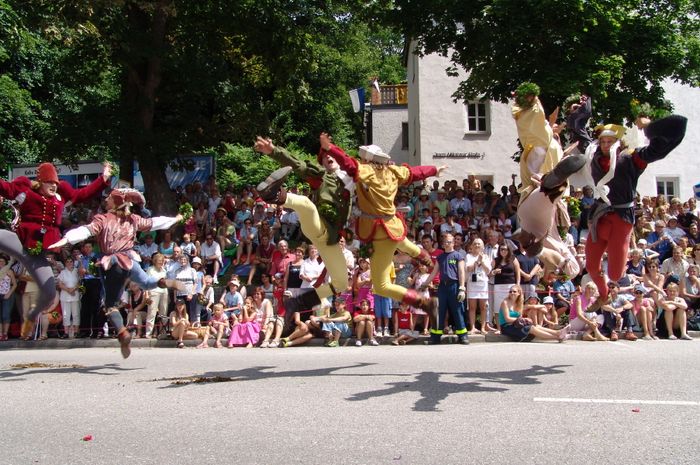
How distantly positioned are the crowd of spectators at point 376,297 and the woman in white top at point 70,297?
2 cm

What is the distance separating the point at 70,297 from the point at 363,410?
31.7 ft

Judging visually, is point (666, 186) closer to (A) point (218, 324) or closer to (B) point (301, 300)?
(A) point (218, 324)

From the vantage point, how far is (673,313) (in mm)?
12977

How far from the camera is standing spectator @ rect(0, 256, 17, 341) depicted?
46.9 ft

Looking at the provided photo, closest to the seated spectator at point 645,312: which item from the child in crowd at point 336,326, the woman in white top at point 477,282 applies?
the woman in white top at point 477,282

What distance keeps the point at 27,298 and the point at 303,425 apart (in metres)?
10.3

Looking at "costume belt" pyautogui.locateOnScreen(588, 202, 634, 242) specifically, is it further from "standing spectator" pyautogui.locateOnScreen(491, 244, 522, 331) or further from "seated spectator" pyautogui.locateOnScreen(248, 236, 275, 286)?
"seated spectator" pyautogui.locateOnScreen(248, 236, 275, 286)

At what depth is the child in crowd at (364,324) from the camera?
13039 mm

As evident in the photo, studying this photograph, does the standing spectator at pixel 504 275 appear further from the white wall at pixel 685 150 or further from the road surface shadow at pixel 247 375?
the white wall at pixel 685 150

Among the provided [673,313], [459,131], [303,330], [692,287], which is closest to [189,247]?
[303,330]

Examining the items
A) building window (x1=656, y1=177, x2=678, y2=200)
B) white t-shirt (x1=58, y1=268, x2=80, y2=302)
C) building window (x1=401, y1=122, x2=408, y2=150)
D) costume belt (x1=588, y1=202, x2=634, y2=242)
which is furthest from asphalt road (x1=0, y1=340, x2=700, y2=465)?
building window (x1=401, y1=122, x2=408, y2=150)

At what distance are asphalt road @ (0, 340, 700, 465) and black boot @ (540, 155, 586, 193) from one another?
219 cm

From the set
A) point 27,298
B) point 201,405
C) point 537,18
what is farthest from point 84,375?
point 537,18

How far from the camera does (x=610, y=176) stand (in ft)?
25.9
